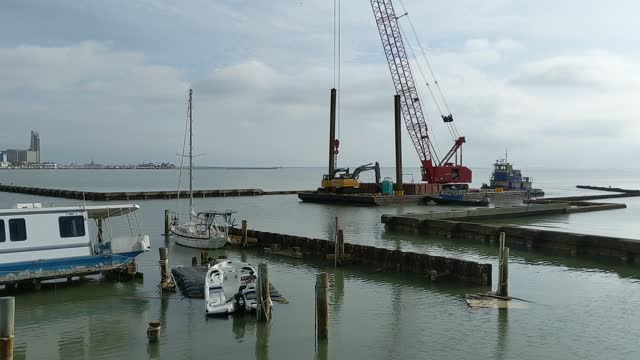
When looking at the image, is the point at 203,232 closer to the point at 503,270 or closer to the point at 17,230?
the point at 17,230

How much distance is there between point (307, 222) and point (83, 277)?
27.0 m

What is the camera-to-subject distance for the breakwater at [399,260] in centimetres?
2054

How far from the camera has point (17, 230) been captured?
18.7m

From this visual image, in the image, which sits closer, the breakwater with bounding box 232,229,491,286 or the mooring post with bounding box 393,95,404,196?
the breakwater with bounding box 232,229,491,286

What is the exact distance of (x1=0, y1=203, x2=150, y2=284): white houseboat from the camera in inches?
724

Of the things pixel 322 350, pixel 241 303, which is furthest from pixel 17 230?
pixel 322 350

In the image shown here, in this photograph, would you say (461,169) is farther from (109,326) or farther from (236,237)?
(109,326)

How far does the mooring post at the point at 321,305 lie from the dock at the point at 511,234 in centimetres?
1861

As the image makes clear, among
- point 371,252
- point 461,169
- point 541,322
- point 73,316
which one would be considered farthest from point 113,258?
point 461,169

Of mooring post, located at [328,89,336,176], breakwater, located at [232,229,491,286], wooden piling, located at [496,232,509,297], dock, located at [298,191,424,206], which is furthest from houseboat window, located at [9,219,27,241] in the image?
mooring post, located at [328,89,336,176]

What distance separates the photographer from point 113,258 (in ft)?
66.2

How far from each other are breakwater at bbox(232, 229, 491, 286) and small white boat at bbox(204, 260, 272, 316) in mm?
8019

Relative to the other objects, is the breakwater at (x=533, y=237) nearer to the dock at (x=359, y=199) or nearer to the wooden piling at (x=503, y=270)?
the wooden piling at (x=503, y=270)

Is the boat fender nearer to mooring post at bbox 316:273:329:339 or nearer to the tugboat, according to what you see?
mooring post at bbox 316:273:329:339
